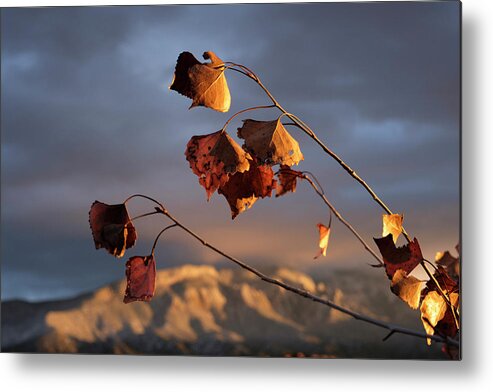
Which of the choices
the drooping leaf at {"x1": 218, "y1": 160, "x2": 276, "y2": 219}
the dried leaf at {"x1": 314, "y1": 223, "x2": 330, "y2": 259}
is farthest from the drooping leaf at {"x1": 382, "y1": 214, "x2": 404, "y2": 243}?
the dried leaf at {"x1": 314, "y1": 223, "x2": 330, "y2": 259}

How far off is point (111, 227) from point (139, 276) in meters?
0.17

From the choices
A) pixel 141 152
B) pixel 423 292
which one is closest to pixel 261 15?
pixel 141 152

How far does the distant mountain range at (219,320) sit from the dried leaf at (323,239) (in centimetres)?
6

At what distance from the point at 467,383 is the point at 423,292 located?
609 mm

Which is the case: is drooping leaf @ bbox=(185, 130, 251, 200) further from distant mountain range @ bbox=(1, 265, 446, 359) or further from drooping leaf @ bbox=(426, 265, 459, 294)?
distant mountain range @ bbox=(1, 265, 446, 359)

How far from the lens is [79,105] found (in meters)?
1.95

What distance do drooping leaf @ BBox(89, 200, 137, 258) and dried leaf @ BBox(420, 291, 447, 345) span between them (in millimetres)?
528

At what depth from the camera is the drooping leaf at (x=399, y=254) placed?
3.93ft

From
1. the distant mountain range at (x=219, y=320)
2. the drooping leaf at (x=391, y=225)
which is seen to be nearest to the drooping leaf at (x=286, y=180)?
the drooping leaf at (x=391, y=225)

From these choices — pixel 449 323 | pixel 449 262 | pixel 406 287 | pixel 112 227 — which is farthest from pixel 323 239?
pixel 112 227

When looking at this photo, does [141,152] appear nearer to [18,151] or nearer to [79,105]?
[79,105]

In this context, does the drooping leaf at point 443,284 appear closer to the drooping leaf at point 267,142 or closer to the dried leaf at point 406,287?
the dried leaf at point 406,287

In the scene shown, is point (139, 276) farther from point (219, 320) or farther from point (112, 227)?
point (219, 320)

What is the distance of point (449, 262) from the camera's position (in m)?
1.76
